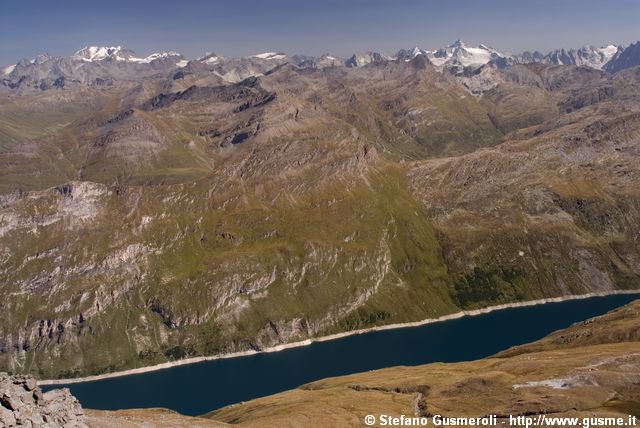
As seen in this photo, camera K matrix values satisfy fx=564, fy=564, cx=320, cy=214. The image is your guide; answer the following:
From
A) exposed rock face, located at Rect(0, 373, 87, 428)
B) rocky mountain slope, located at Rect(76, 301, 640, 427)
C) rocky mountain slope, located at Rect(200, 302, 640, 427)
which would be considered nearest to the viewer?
exposed rock face, located at Rect(0, 373, 87, 428)

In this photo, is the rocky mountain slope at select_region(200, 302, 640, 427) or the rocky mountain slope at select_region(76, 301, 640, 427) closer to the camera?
the rocky mountain slope at select_region(76, 301, 640, 427)

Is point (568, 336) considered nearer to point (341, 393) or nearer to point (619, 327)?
point (619, 327)

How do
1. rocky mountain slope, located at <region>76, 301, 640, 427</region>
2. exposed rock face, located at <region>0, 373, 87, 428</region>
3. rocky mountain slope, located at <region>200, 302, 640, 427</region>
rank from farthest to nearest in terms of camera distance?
rocky mountain slope, located at <region>200, 302, 640, 427</region>, rocky mountain slope, located at <region>76, 301, 640, 427</region>, exposed rock face, located at <region>0, 373, 87, 428</region>

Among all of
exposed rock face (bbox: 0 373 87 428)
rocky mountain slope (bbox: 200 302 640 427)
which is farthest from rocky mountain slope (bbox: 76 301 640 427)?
exposed rock face (bbox: 0 373 87 428)

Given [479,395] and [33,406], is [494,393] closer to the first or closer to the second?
[479,395]

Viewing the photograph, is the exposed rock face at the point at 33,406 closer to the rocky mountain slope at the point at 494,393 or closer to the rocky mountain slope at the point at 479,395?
the rocky mountain slope at the point at 479,395

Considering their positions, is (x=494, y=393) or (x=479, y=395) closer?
(x=494, y=393)

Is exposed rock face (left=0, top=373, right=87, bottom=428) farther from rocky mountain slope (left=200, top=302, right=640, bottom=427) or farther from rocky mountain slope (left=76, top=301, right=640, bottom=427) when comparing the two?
rocky mountain slope (left=200, top=302, right=640, bottom=427)

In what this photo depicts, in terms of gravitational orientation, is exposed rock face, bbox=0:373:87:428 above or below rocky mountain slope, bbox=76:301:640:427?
above

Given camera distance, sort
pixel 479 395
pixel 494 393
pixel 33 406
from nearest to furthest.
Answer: pixel 33 406
pixel 494 393
pixel 479 395

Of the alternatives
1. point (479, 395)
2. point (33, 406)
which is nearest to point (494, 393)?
point (479, 395)
